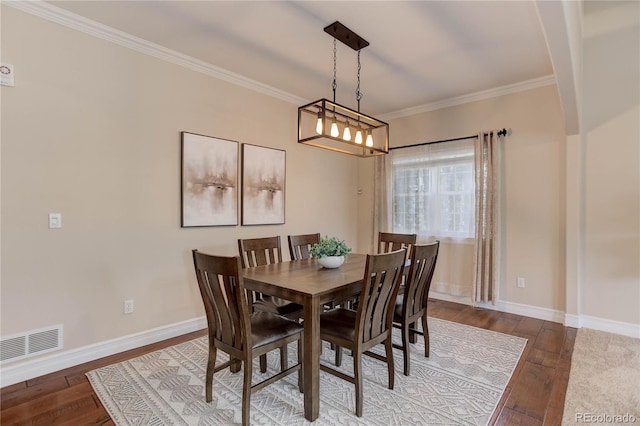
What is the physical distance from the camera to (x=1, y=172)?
221cm

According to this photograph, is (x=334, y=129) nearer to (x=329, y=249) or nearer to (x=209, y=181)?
(x=329, y=249)

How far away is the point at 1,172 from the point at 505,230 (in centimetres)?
476

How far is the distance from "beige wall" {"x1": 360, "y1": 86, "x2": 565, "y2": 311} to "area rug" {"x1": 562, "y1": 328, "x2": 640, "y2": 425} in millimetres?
672

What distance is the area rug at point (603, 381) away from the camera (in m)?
1.93

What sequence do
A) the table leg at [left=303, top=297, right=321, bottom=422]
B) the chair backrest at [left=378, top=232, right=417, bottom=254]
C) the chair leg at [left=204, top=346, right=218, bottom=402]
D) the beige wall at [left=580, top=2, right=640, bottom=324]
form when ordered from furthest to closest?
the chair backrest at [left=378, top=232, right=417, bottom=254]
the beige wall at [left=580, top=2, right=640, bottom=324]
the chair leg at [left=204, top=346, right=218, bottom=402]
the table leg at [left=303, top=297, right=321, bottom=422]

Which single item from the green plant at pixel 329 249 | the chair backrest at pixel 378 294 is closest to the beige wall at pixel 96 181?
the green plant at pixel 329 249

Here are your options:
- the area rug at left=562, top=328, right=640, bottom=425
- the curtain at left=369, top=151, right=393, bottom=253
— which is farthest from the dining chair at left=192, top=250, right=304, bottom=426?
the curtain at left=369, top=151, right=393, bottom=253

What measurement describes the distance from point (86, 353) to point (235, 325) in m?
1.66

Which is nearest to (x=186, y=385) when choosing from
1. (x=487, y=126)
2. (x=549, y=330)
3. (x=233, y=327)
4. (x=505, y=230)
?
(x=233, y=327)

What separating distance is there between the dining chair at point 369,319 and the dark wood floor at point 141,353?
806mm

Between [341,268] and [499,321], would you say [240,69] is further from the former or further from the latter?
[499,321]

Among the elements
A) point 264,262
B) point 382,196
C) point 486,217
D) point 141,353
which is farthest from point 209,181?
point 486,217

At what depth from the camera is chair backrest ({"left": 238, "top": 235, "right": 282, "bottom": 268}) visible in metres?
2.87

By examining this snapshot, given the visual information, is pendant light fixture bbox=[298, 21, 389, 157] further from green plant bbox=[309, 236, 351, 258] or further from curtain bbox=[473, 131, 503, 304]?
curtain bbox=[473, 131, 503, 304]
